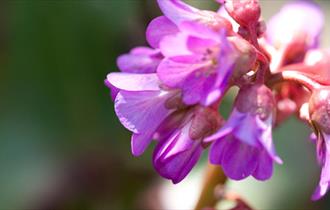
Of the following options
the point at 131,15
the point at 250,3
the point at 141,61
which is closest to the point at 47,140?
the point at 131,15

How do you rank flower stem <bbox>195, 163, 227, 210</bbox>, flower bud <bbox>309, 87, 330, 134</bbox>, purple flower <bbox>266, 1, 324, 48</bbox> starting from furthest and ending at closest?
purple flower <bbox>266, 1, 324, 48</bbox> < flower stem <bbox>195, 163, 227, 210</bbox> < flower bud <bbox>309, 87, 330, 134</bbox>

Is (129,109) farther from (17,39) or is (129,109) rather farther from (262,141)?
(17,39)

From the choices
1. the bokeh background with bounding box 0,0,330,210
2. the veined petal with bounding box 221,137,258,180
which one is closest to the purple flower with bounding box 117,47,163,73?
the veined petal with bounding box 221,137,258,180

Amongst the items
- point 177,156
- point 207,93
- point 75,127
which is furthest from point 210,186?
point 75,127

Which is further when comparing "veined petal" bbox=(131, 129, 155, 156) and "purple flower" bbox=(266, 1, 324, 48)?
"purple flower" bbox=(266, 1, 324, 48)

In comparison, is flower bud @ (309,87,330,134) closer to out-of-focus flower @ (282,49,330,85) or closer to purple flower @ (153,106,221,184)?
out-of-focus flower @ (282,49,330,85)

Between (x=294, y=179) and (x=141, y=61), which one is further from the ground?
(x=141, y=61)

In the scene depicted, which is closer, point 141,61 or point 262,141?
point 262,141

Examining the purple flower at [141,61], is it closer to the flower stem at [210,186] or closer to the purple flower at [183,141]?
the purple flower at [183,141]
